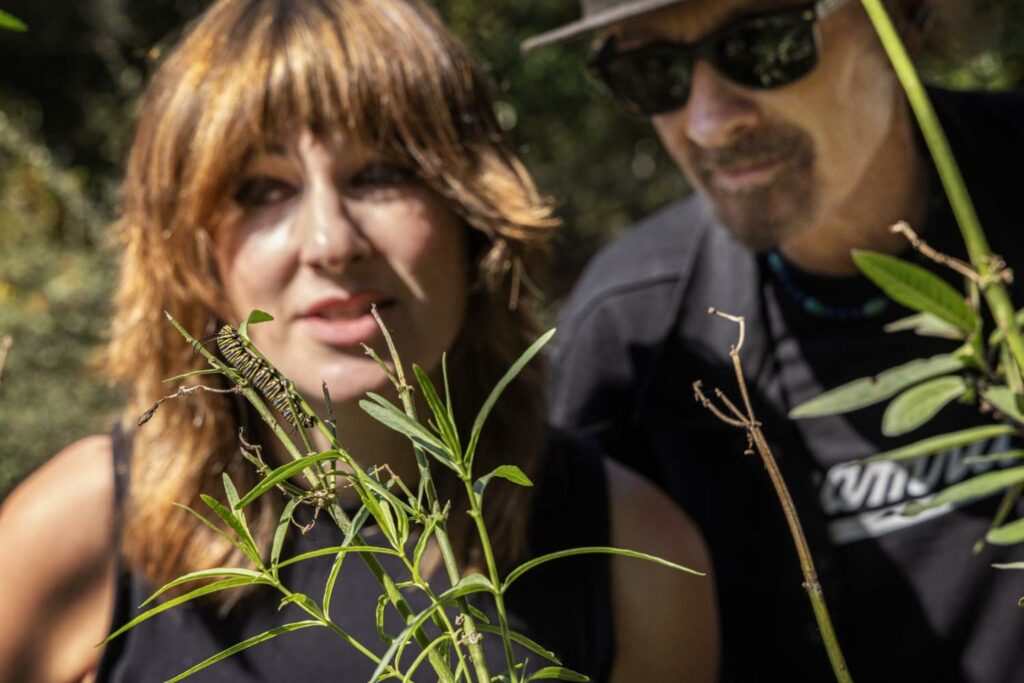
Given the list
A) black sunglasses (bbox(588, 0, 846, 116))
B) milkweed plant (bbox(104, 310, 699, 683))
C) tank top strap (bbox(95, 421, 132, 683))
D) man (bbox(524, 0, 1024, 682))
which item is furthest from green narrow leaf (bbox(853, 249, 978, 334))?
black sunglasses (bbox(588, 0, 846, 116))

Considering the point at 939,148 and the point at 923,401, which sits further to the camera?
the point at 923,401

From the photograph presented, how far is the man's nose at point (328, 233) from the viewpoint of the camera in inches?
67.0

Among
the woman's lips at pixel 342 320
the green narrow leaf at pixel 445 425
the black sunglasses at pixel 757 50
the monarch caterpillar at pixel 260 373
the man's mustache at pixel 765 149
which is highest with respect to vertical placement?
the monarch caterpillar at pixel 260 373

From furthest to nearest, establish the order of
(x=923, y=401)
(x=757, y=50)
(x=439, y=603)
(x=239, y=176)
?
(x=757, y=50), (x=239, y=176), (x=923, y=401), (x=439, y=603)

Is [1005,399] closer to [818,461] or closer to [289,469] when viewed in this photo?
[289,469]

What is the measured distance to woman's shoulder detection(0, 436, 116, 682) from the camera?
1.83 metres

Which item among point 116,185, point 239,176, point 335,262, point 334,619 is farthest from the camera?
point 116,185

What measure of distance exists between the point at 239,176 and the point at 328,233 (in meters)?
0.20

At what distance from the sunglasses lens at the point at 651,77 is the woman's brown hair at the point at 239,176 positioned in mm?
468

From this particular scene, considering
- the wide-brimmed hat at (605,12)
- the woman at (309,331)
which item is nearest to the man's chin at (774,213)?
the wide-brimmed hat at (605,12)

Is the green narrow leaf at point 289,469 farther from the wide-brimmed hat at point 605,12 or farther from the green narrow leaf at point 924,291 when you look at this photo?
the wide-brimmed hat at point 605,12

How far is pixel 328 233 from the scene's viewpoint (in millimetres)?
1707

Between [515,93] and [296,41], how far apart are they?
5.02m

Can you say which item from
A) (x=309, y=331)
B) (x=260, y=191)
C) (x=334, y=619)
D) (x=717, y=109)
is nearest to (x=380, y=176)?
(x=260, y=191)
